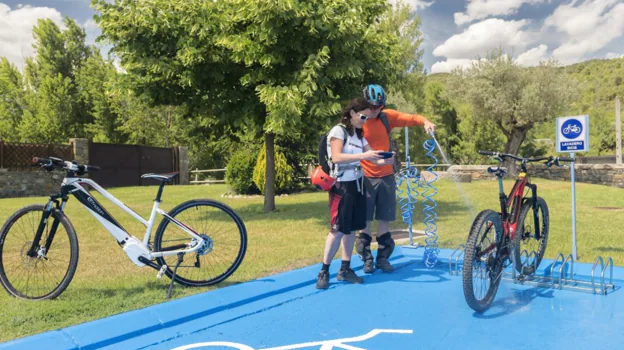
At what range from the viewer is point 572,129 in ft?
17.7

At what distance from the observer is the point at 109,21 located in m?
9.77

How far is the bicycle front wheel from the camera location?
4641 millimetres

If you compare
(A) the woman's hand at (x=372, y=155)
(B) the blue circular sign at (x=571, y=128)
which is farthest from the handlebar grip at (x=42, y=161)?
(B) the blue circular sign at (x=571, y=128)

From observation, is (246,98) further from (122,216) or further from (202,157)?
(202,157)

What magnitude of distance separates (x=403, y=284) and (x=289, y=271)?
4.21 ft

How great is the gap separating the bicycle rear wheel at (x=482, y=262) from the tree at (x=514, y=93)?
2326 cm

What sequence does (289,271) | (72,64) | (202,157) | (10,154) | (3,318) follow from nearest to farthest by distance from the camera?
(3,318) < (289,271) < (10,154) < (202,157) < (72,64)

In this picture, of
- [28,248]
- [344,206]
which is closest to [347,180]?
[344,206]

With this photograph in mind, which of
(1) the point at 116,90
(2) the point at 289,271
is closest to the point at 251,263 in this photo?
(2) the point at 289,271

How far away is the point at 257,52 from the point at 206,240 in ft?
18.4

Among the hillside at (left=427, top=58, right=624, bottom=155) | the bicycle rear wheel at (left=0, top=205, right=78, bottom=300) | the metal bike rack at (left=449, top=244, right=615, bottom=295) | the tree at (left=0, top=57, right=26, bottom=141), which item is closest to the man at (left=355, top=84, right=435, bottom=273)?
the metal bike rack at (left=449, top=244, right=615, bottom=295)

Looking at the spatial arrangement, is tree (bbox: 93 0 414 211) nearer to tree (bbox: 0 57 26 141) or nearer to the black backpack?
the black backpack

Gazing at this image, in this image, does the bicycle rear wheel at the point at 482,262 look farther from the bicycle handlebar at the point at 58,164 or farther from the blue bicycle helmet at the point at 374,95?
the bicycle handlebar at the point at 58,164

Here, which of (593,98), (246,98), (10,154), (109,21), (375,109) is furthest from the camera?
(593,98)
